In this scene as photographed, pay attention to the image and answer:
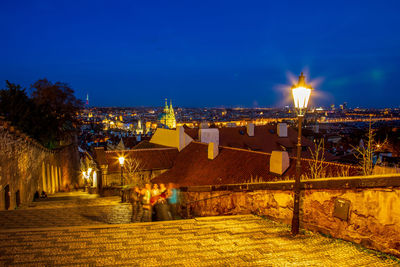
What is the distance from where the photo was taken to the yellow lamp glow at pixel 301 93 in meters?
6.45

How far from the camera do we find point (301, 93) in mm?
6469

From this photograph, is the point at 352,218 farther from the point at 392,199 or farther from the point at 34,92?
the point at 34,92

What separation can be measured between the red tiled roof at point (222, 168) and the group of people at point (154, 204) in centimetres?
285

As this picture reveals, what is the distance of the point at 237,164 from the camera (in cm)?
1562

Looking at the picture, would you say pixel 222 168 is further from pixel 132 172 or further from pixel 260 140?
pixel 260 140

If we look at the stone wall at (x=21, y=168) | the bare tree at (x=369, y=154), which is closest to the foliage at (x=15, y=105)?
the stone wall at (x=21, y=168)

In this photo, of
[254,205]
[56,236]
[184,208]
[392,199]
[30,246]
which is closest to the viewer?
[392,199]

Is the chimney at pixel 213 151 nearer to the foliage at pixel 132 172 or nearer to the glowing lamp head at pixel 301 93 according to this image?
the foliage at pixel 132 172

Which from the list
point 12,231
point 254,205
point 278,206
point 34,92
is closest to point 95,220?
point 12,231

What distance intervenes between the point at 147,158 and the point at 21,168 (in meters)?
7.84

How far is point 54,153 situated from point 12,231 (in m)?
25.9

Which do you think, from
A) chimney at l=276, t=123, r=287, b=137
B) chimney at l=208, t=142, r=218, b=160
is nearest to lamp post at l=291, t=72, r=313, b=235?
chimney at l=208, t=142, r=218, b=160

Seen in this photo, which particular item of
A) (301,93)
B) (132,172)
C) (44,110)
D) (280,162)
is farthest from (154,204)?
(44,110)

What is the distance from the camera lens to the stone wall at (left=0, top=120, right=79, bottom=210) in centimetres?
1361
